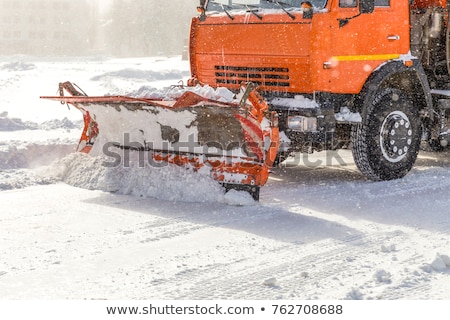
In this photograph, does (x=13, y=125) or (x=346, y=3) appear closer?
(x=346, y=3)

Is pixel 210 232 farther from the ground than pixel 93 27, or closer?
closer

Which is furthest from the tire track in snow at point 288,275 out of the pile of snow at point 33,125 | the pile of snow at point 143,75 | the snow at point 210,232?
the pile of snow at point 143,75

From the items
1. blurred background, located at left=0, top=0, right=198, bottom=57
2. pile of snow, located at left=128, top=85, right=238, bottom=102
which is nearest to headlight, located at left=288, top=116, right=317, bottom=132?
pile of snow, located at left=128, top=85, right=238, bottom=102

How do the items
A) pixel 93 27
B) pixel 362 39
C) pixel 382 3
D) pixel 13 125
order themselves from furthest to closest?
pixel 93 27, pixel 13 125, pixel 382 3, pixel 362 39

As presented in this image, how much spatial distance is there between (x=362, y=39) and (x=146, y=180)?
255cm

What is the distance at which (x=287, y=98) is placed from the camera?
674 centimetres

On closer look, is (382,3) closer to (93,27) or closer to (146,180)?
(146,180)

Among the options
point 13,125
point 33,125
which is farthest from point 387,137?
point 13,125

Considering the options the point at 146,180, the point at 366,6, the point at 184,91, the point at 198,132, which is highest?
the point at 366,6

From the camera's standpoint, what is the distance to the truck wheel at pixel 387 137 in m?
6.90

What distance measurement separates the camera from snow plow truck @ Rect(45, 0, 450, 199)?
607 cm

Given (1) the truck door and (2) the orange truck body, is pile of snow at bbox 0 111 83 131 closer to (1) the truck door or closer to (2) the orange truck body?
(2) the orange truck body

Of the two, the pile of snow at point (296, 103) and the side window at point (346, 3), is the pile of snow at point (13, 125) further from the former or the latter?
the side window at point (346, 3)

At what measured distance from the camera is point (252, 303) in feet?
12.0
